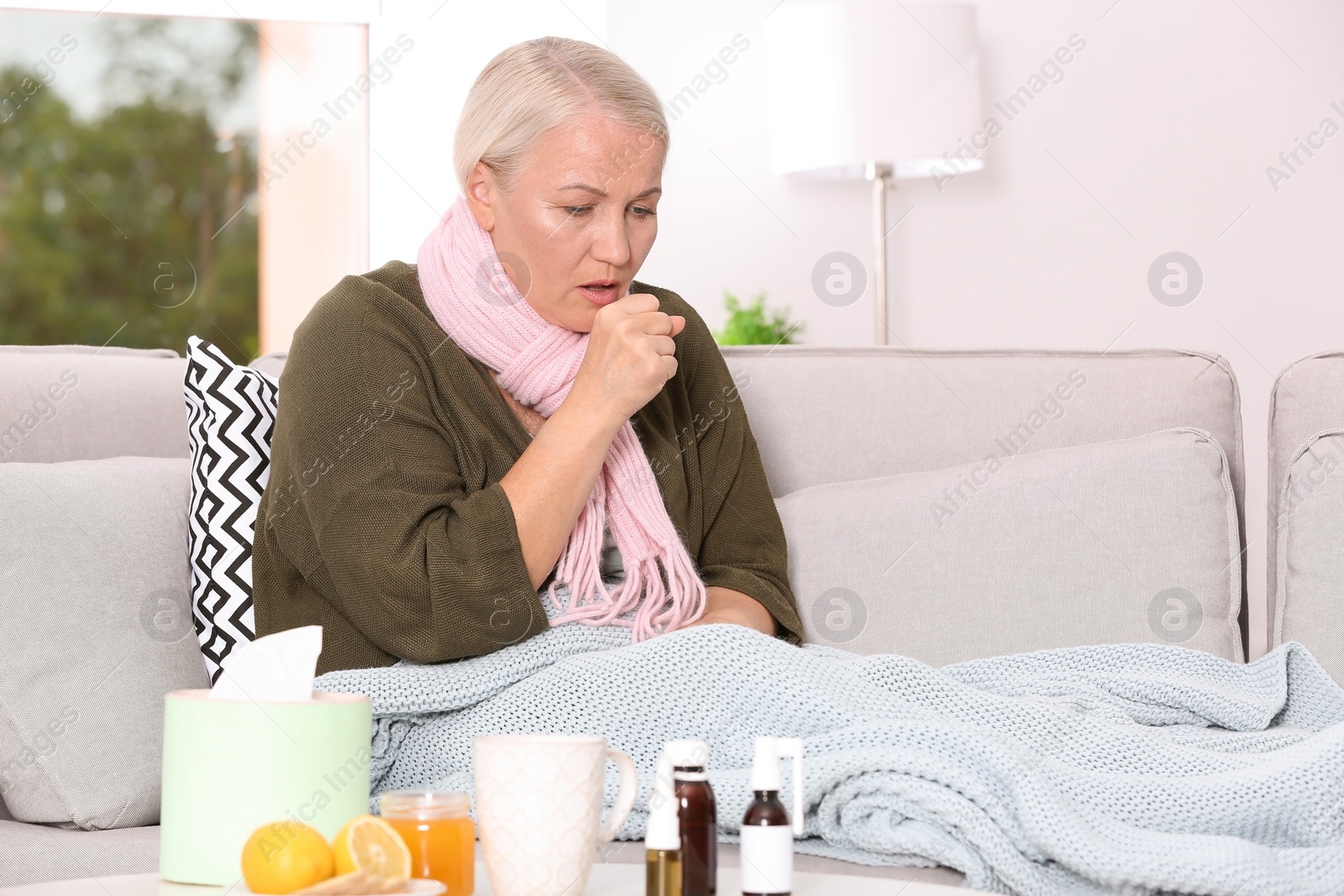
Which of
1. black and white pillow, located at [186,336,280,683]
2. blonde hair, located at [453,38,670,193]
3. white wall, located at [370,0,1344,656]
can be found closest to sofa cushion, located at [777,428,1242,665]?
blonde hair, located at [453,38,670,193]

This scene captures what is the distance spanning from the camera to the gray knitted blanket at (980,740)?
0.95 metres

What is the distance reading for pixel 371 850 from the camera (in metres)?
0.71

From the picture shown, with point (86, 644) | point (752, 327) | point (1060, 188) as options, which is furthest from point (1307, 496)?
point (1060, 188)

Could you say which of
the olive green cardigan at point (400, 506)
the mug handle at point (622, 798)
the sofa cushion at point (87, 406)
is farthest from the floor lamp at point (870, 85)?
the mug handle at point (622, 798)

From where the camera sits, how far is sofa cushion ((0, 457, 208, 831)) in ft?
4.01

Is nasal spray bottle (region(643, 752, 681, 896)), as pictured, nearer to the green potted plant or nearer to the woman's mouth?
the woman's mouth

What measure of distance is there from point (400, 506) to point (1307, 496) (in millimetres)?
970

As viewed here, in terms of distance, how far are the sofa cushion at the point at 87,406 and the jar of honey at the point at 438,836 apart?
917 millimetres

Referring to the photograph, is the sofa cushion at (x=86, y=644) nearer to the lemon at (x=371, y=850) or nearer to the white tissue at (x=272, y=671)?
the white tissue at (x=272, y=671)

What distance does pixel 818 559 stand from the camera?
1.53m

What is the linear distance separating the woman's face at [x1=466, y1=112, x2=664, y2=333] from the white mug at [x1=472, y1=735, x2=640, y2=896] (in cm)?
76

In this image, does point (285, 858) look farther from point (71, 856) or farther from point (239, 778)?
point (71, 856)

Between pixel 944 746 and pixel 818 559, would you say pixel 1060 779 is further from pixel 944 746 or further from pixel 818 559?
pixel 818 559

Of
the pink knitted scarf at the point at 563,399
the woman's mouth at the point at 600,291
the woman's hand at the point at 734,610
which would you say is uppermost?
the woman's mouth at the point at 600,291
